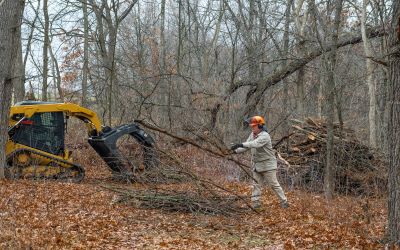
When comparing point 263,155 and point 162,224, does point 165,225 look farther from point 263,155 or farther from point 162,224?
point 263,155

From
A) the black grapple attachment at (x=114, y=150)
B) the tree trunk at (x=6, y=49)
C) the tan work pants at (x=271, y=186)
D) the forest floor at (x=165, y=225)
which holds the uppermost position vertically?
the tree trunk at (x=6, y=49)

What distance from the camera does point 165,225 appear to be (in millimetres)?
9633

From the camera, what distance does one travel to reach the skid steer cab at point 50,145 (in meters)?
13.6

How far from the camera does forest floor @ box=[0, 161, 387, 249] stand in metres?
8.14

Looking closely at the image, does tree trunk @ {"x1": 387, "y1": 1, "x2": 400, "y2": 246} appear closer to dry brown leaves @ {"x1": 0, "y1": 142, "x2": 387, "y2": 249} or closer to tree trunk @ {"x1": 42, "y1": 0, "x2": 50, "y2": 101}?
dry brown leaves @ {"x1": 0, "y1": 142, "x2": 387, "y2": 249}

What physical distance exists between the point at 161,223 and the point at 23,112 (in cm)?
626

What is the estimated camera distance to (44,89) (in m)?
25.7

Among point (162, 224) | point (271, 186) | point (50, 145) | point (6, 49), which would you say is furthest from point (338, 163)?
point (6, 49)

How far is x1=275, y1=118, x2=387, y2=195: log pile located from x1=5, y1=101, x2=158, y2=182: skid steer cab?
4.16 metres

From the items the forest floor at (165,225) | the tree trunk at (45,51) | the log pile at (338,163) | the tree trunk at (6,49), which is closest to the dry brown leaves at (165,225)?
the forest floor at (165,225)

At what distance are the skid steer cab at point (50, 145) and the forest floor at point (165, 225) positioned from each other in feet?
4.91

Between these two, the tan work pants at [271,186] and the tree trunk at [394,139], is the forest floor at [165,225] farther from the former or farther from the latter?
the tree trunk at [394,139]

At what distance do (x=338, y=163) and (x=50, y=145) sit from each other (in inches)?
309

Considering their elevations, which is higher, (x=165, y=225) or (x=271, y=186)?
(x=271, y=186)
